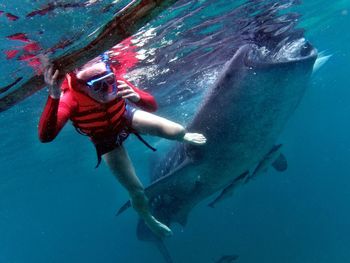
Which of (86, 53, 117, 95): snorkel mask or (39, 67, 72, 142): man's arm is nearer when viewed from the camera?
(39, 67, 72, 142): man's arm

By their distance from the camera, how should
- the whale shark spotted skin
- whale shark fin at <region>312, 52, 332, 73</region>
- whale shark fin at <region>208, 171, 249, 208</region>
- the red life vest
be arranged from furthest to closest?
whale shark fin at <region>312, 52, 332, 73</region> → whale shark fin at <region>208, 171, 249, 208</region> → the whale shark spotted skin → the red life vest

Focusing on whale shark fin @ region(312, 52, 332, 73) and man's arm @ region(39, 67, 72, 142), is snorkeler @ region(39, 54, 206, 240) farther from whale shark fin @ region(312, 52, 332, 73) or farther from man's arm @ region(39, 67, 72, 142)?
whale shark fin @ region(312, 52, 332, 73)

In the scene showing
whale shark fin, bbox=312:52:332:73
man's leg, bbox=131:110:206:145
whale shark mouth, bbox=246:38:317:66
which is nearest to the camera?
man's leg, bbox=131:110:206:145

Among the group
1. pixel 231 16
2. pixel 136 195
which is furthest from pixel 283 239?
pixel 136 195

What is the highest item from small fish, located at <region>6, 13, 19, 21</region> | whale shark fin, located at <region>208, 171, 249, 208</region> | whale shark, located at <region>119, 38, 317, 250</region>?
small fish, located at <region>6, 13, 19, 21</region>

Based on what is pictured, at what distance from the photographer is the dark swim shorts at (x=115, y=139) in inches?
233

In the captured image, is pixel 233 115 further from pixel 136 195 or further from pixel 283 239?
pixel 283 239

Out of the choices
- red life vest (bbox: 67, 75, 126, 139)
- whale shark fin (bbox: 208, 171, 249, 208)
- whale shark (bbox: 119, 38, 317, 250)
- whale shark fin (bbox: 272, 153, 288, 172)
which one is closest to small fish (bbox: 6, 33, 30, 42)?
red life vest (bbox: 67, 75, 126, 139)

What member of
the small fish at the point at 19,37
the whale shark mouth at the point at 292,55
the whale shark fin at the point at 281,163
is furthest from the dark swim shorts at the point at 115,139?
the whale shark fin at the point at 281,163

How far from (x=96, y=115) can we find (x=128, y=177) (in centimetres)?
158

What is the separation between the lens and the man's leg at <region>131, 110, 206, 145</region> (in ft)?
18.7

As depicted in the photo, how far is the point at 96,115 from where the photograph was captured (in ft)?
17.6

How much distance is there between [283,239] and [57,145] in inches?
790

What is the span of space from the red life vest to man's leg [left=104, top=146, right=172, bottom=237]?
1.98ft
